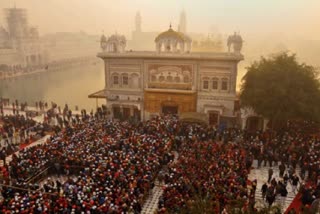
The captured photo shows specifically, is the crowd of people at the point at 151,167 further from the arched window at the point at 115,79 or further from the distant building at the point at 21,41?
the distant building at the point at 21,41

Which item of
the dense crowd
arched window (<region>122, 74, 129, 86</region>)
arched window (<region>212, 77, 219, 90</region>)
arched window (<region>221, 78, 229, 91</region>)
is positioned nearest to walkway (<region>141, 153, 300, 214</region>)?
the dense crowd

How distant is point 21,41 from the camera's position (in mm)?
84188

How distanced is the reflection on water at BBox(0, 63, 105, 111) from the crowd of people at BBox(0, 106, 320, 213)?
24.3m

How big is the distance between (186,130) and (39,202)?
11.0 meters

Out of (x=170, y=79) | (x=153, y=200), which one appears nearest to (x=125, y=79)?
(x=170, y=79)

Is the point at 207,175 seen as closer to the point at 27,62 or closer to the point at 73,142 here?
the point at 73,142

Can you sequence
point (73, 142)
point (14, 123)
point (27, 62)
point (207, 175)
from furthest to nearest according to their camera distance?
point (27, 62) < point (14, 123) < point (73, 142) < point (207, 175)

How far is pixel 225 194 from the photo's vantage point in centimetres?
1306

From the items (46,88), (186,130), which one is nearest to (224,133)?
(186,130)

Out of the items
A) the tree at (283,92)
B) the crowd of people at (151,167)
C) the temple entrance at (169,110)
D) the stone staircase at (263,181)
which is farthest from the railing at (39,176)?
the tree at (283,92)

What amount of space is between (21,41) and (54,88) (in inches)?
1372

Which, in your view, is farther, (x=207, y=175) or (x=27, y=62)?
(x=27, y=62)

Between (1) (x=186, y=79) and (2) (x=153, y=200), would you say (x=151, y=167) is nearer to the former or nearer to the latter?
(2) (x=153, y=200)

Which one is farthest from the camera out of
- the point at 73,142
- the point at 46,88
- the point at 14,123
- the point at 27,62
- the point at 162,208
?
the point at 27,62
